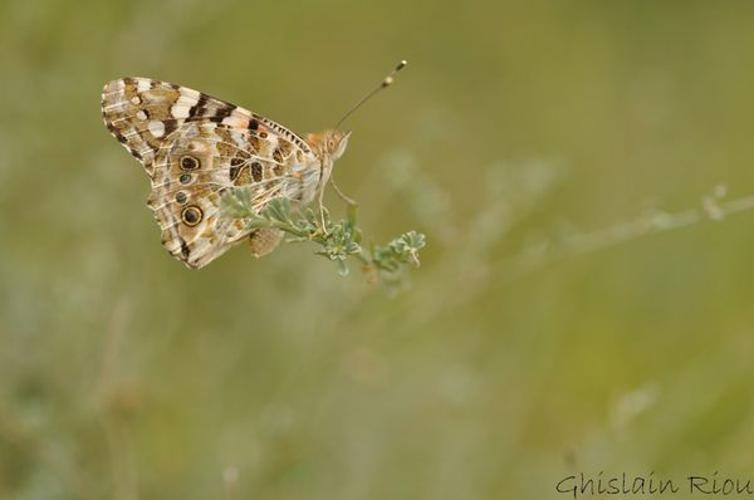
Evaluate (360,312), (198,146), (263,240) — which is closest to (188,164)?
(198,146)

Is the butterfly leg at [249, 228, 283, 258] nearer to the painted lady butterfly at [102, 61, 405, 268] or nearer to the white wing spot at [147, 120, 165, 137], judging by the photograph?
the painted lady butterfly at [102, 61, 405, 268]

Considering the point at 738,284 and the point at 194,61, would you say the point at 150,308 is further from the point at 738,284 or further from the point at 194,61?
the point at 738,284

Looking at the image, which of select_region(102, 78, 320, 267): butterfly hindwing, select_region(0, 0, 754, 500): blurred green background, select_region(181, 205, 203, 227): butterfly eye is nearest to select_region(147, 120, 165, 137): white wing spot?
select_region(102, 78, 320, 267): butterfly hindwing

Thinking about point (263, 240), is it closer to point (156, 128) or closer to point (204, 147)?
point (204, 147)

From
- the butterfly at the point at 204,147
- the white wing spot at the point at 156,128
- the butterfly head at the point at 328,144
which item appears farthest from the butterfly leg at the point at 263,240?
the white wing spot at the point at 156,128

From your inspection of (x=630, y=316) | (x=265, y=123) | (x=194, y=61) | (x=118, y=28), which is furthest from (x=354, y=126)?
(x=265, y=123)

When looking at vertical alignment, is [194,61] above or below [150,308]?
above
